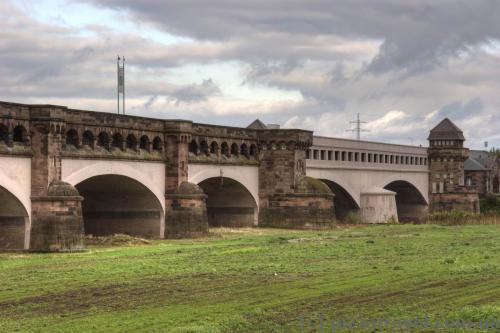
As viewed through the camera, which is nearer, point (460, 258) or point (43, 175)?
point (460, 258)

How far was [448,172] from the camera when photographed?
357 feet

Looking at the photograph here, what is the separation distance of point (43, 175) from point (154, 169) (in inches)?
466

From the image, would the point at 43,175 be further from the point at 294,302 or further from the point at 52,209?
the point at 294,302

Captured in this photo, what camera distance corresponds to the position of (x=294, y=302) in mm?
25422

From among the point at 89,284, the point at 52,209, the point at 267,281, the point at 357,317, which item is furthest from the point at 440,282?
the point at 52,209

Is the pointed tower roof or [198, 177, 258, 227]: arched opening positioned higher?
the pointed tower roof

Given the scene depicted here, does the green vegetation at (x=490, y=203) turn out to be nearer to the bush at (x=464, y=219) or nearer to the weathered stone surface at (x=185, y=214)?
the bush at (x=464, y=219)

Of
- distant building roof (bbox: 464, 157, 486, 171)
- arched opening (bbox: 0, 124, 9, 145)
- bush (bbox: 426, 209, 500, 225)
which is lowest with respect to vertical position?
bush (bbox: 426, 209, 500, 225)

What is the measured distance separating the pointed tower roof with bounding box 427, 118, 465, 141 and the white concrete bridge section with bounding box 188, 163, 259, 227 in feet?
155

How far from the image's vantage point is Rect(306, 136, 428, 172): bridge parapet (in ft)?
264

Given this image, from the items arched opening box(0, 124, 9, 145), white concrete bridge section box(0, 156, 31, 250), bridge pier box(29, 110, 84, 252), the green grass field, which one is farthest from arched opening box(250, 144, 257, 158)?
arched opening box(0, 124, 9, 145)

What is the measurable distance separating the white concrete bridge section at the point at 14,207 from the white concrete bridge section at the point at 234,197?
22.6 m

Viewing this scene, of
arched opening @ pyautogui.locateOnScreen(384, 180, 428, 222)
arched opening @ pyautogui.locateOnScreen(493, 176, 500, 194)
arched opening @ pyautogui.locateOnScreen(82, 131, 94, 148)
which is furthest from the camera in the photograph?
arched opening @ pyautogui.locateOnScreen(493, 176, 500, 194)

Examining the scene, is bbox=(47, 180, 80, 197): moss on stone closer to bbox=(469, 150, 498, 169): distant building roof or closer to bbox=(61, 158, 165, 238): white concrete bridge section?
bbox=(61, 158, 165, 238): white concrete bridge section
